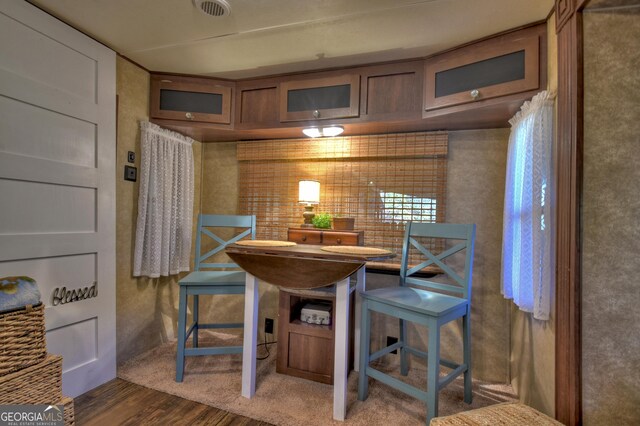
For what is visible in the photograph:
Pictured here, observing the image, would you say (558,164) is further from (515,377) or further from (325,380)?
(325,380)

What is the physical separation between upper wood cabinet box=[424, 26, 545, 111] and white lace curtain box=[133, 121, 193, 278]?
6.15ft

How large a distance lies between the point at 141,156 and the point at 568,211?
250 centimetres

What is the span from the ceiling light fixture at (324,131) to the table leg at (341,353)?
3.59 feet

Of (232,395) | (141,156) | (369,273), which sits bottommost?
(232,395)

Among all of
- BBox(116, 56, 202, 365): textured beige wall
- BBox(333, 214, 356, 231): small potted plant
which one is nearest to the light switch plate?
BBox(116, 56, 202, 365): textured beige wall

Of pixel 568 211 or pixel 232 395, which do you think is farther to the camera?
pixel 232 395

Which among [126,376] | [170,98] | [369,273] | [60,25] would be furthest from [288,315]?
[60,25]

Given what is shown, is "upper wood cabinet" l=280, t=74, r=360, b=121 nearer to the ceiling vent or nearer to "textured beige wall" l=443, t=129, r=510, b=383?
the ceiling vent

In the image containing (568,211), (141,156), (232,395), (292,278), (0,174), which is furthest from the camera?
(141,156)

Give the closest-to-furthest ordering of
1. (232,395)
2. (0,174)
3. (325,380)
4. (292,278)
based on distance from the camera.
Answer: (0,174) < (292,278) < (232,395) < (325,380)

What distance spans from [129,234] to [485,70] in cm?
248

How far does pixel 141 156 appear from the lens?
225cm

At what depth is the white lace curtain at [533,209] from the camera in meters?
1.42

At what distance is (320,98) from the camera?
216 centimetres
